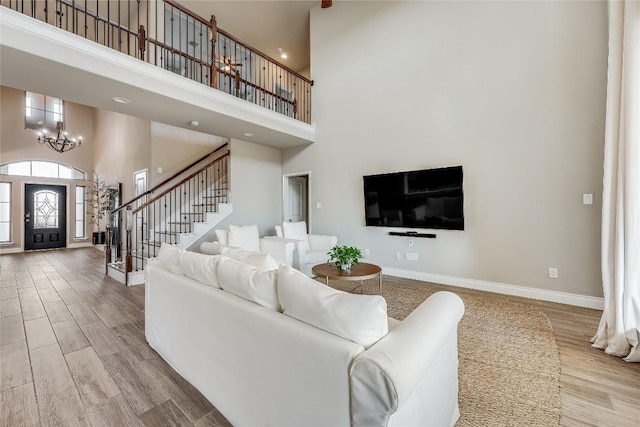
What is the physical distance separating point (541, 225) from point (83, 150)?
39.9 feet

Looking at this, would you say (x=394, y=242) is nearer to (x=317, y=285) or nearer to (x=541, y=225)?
(x=541, y=225)

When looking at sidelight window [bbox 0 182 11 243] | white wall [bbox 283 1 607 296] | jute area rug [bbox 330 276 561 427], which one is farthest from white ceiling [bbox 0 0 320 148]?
sidelight window [bbox 0 182 11 243]

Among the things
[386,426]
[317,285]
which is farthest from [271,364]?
[386,426]

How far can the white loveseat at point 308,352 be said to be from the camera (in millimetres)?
977

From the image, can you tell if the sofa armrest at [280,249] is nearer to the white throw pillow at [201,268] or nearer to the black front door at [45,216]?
the white throw pillow at [201,268]

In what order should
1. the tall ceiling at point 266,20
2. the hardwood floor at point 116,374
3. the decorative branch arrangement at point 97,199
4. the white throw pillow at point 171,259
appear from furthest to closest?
the decorative branch arrangement at point 97,199 < the tall ceiling at point 266,20 < the white throw pillow at point 171,259 < the hardwood floor at point 116,374

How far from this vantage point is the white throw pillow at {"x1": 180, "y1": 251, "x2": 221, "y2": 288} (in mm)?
1836

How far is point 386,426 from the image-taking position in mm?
927

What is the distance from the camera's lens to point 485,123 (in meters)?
3.97

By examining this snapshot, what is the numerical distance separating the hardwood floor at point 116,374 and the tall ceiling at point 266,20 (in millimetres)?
6086

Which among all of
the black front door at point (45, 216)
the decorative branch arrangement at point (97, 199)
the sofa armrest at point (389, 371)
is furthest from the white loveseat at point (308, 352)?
the black front door at point (45, 216)

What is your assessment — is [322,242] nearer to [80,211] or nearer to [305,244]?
[305,244]

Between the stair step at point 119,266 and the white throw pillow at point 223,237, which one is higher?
the white throw pillow at point 223,237

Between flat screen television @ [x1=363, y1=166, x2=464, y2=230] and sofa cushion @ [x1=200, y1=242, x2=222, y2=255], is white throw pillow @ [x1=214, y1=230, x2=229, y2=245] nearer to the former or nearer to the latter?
sofa cushion @ [x1=200, y1=242, x2=222, y2=255]
